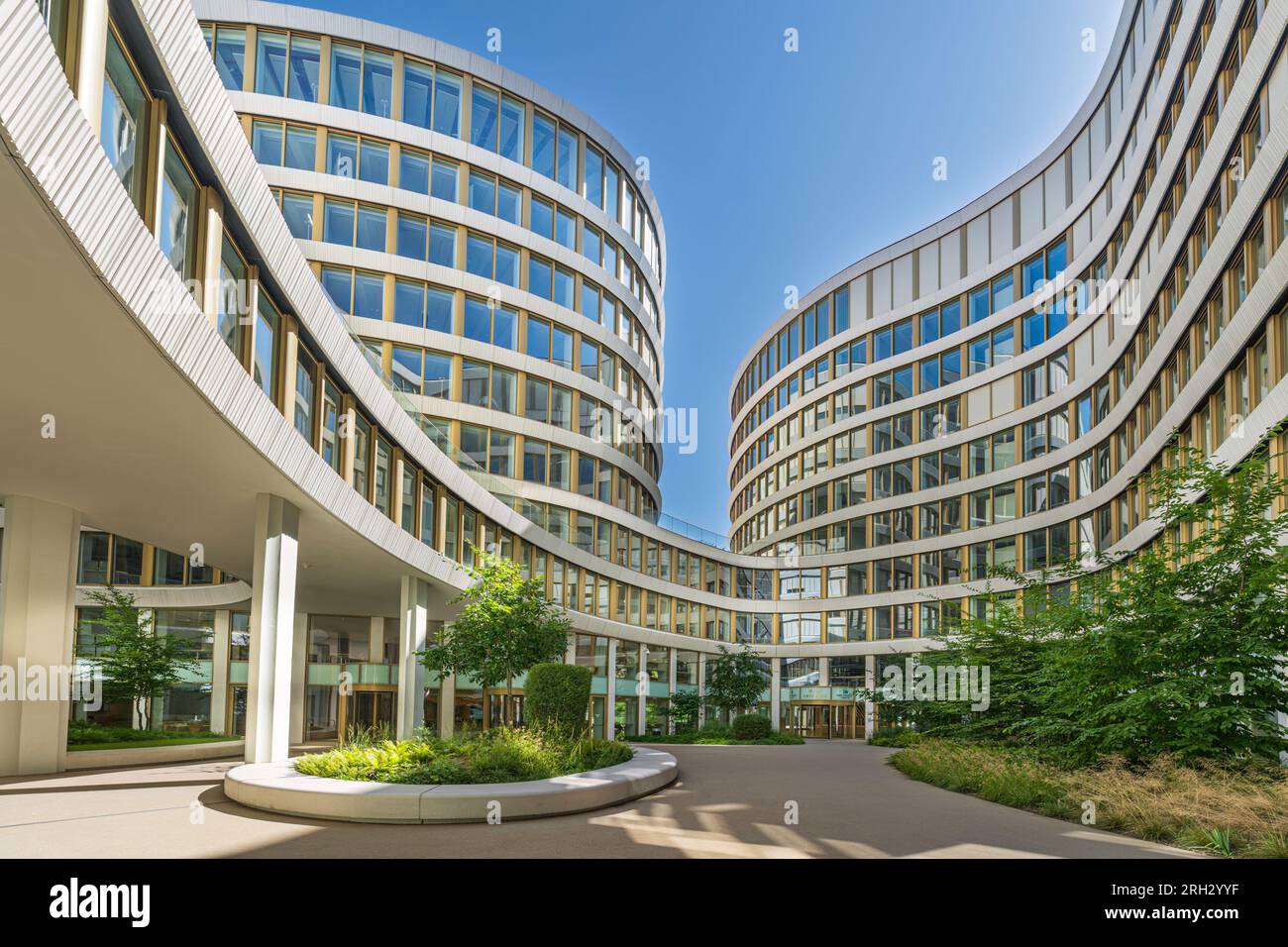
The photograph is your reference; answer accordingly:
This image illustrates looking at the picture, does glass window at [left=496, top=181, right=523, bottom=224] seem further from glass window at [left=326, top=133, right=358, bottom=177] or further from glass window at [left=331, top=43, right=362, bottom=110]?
glass window at [left=331, top=43, right=362, bottom=110]

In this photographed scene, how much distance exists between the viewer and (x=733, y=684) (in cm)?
5116

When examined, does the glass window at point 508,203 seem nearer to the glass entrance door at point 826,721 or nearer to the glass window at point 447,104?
the glass window at point 447,104

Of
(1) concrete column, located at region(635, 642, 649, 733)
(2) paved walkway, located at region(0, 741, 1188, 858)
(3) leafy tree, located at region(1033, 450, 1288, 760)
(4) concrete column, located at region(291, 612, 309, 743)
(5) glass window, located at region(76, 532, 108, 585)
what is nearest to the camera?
(2) paved walkway, located at region(0, 741, 1188, 858)

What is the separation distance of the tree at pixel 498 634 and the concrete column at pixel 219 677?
1444 cm

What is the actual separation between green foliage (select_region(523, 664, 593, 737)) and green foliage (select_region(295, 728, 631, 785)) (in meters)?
1.20

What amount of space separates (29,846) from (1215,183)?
88.5ft

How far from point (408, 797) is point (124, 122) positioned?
8.71 meters

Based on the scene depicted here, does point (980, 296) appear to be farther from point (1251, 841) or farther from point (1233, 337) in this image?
point (1251, 841)

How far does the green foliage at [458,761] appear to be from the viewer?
51.3 ft

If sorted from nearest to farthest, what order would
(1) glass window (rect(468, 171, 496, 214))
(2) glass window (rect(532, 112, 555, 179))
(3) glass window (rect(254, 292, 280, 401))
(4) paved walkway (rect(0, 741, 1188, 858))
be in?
(4) paved walkway (rect(0, 741, 1188, 858)), (3) glass window (rect(254, 292, 280, 401)), (1) glass window (rect(468, 171, 496, 214)), (2) glass window (rect(532, 112, 555, 179))

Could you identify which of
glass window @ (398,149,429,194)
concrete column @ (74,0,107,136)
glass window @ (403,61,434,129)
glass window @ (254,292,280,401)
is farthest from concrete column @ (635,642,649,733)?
concrete column @ (74,0,107,136)

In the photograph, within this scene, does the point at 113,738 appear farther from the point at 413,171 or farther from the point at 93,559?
the point at 413,171

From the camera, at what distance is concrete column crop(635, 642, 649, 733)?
5128 centimetres
